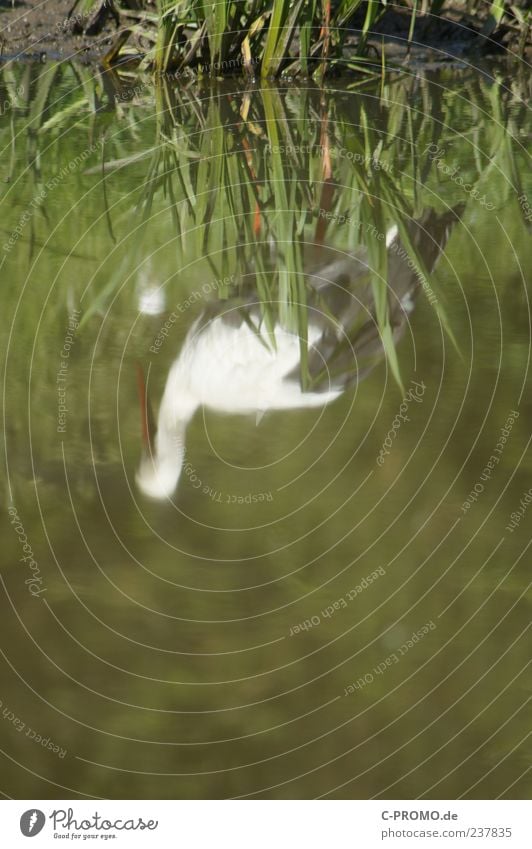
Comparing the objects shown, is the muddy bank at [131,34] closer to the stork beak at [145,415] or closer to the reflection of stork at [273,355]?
the reflection of stork at [273,355]

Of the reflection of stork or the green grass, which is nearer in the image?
the reflection of stork

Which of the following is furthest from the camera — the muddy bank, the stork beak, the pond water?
Answer: the muddy bank

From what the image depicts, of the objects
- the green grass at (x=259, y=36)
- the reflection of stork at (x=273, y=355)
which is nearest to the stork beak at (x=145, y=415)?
the reflection of stork at (x=273, y=355)

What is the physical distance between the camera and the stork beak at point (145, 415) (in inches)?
76.9

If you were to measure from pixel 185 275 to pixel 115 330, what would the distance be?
311 mm

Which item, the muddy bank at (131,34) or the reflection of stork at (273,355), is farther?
the muddy bank at (131,34)

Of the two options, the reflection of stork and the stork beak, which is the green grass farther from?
the stork beak

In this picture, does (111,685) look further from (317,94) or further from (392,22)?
(392,22)

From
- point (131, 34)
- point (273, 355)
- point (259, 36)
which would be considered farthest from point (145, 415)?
point (131, 34)

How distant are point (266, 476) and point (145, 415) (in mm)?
279

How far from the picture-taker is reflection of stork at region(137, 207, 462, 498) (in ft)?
6.60

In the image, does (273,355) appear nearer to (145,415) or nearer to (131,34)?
(145,415)

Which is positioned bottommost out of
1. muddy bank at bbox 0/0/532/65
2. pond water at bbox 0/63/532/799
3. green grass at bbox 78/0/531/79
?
pond water at bbox 0/63/532/799

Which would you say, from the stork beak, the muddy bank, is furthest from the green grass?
the stork beak
